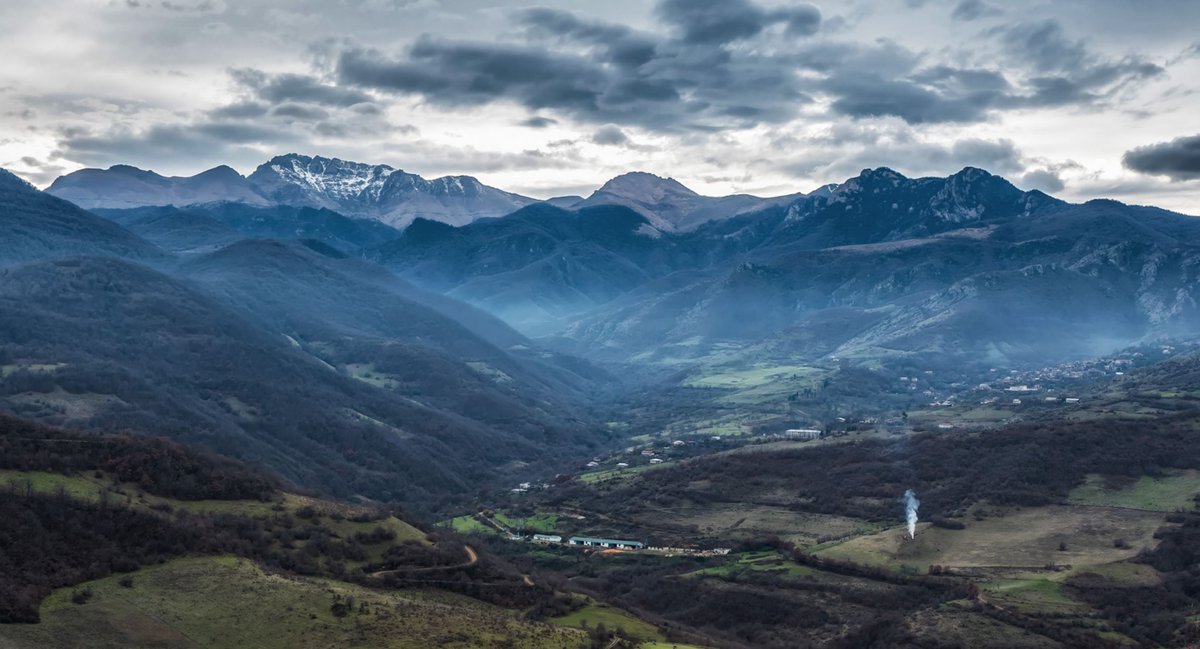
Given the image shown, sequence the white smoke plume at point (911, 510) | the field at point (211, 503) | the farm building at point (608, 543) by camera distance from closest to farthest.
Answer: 1. the field at point (211, 503)
2. the white smoke plume at point (911, 510)
3. the farm building at point (608, 543)

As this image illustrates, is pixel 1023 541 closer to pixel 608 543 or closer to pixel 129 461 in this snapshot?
pixel 608 543

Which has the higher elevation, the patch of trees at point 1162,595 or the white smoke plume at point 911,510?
the patch of trees at point 1162,595

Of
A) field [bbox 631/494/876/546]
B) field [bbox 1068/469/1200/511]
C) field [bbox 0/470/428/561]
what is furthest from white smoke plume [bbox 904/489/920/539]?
field [bbox 0/470/428/561]

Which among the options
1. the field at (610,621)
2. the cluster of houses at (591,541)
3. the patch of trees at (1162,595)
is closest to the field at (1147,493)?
the patch of trees at (1162,595)

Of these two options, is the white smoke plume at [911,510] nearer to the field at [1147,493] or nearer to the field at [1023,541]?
the field at [1023,541]

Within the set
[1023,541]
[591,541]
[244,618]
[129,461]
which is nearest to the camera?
[244,618]

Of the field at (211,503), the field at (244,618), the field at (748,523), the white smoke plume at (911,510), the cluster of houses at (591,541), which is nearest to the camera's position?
the field at (244,618)

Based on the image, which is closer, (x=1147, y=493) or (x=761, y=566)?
(x=761, y=566)

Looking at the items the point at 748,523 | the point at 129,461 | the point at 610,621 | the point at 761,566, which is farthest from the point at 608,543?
the point at 129,461
